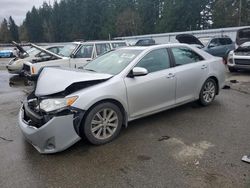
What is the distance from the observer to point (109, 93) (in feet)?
13.2

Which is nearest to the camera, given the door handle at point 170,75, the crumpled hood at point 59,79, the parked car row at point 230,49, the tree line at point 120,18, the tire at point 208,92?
the crumpled hood at point 59,79

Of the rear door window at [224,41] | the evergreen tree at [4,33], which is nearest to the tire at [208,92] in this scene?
the rear door window at [224,41]

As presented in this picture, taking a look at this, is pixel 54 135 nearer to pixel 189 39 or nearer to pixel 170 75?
pixel 170 75

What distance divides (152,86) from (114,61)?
2.95 feet

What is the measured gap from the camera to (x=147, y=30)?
2473 inches

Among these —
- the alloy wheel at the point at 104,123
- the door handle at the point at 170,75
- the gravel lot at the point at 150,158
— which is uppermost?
the door handle at the point at 170,75

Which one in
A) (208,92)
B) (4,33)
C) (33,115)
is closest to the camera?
(33,115)

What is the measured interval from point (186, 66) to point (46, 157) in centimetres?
323

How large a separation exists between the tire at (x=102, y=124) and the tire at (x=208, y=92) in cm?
234

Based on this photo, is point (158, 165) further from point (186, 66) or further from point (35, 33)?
point (35, 33)

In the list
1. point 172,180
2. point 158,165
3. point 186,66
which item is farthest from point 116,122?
point 186,66

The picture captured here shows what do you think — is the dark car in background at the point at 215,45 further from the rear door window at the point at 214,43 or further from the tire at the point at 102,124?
the tire at the point at 102,124

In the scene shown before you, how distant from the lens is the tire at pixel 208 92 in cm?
571

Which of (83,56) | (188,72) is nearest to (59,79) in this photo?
(188,72)
